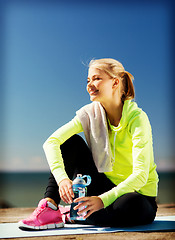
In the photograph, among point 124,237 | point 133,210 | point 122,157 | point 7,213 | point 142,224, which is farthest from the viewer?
point 7,213

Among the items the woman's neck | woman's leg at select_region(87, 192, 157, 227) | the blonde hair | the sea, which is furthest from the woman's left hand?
the sea

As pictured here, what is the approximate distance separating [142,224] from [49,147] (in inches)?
28.4

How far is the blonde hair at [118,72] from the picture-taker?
208 cm

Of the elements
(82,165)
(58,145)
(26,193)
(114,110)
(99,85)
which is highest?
(99,85)

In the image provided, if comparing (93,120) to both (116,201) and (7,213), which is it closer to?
(116,201)

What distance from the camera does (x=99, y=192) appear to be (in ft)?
6.60

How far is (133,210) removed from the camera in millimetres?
1834

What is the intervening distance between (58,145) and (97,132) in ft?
0.93

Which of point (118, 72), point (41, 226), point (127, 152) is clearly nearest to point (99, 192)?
point (127, 152)

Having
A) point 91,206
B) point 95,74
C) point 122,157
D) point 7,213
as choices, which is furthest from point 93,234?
point 7,213

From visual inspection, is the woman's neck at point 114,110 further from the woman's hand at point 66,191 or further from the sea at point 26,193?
the sea at point 26,193

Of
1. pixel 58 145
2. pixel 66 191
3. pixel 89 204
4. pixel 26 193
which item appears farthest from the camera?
pixel 26 193

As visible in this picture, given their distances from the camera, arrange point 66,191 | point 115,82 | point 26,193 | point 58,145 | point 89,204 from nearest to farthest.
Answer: point 89,204 < point 66,191 < point 58,145 < point 115,82 < point 26,193

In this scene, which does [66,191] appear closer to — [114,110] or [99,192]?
[99,192]
